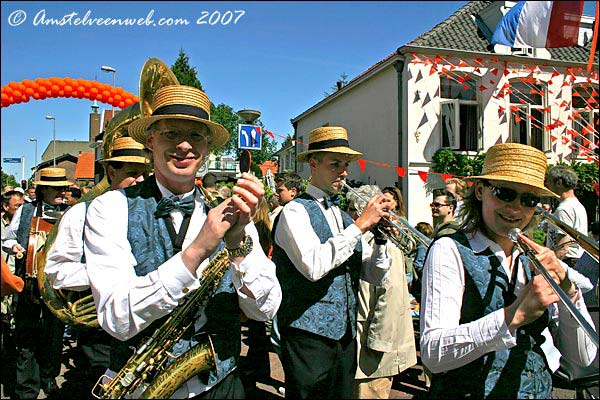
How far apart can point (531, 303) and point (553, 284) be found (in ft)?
0.33

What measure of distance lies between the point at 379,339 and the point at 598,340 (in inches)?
95.0

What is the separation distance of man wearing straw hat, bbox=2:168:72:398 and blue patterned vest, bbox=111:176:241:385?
2993mm

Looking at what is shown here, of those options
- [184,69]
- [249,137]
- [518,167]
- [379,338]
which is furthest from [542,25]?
[184,69]

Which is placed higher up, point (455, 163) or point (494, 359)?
point (455, 163)

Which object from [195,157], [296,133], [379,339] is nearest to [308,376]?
[379,339]

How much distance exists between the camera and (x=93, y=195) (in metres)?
3.75

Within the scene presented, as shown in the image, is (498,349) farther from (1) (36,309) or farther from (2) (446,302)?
(1) (36,309)

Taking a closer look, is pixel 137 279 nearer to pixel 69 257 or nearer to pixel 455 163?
pixel 69 257

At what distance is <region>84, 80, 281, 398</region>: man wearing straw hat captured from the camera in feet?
6.07

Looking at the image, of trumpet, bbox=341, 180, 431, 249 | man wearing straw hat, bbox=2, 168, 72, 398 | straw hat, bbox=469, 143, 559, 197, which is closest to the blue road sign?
straw hat, bbox=469, 143, 559, 197

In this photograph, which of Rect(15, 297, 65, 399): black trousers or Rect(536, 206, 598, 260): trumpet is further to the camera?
Rect(15, 297, 65, 399): black trousers

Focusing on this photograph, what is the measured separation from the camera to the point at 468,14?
55.1ft

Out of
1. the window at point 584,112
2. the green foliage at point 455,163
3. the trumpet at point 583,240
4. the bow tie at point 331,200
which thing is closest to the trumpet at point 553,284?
the trumpet at point 583,240

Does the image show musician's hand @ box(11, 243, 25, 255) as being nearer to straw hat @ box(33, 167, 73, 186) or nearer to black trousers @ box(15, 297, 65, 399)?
black trousers @ box(15, 297, 65, 399)
